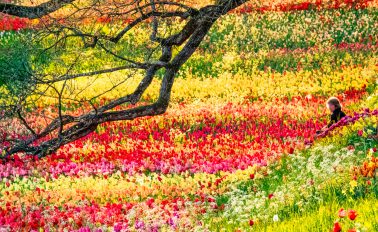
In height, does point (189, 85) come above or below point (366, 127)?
above

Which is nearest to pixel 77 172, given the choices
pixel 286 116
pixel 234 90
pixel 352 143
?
pixel 352 143

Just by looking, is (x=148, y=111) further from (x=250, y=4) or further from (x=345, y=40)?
(x=250, y=4)

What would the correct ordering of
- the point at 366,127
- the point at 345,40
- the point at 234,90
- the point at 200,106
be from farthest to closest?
the point at 345,40 → the point at 234,90 → the point at 200,106 → the point at 366,127

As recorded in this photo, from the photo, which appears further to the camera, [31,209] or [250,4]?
[250,4]

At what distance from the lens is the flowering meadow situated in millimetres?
7377

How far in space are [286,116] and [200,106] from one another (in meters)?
3.06

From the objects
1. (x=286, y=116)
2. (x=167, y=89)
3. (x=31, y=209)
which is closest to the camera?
(x=31, y=209)

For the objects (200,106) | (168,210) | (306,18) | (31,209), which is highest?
(306,18)

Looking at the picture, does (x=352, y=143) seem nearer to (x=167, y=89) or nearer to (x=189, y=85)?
(x=167, y=89)

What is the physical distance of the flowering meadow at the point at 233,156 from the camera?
7377mm

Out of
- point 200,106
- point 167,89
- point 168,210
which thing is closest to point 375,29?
point 200,106

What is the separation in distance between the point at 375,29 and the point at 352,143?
1904cm

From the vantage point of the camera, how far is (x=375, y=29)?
2780cm

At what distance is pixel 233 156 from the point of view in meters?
12.2
